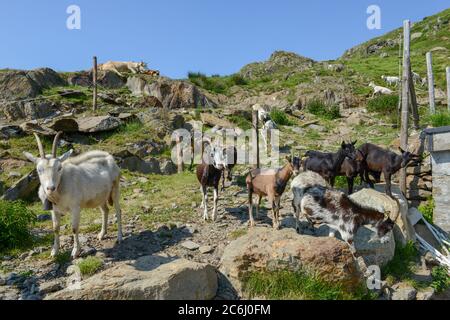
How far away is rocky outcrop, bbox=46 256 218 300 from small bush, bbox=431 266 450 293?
184 inches

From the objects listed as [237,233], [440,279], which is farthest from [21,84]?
[440,279]

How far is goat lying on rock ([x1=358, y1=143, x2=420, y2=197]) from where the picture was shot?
969 cm

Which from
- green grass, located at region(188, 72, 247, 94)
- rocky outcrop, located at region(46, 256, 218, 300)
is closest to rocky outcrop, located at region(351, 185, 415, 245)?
rocky outcrop, located at region(46, 256, 218, 300)

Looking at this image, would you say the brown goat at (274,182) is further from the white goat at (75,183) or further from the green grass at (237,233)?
the white goat at (75,183)

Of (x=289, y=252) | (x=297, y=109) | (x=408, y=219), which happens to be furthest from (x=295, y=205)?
(x=297, y=109)

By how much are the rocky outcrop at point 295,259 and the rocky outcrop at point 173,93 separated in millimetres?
18890

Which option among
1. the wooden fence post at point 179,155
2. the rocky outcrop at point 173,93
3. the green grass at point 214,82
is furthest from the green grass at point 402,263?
the green grass at point 214,82

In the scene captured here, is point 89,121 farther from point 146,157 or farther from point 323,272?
point 323,272

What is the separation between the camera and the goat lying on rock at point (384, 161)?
381 inches

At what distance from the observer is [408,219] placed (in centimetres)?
921

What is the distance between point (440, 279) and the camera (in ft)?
25.8

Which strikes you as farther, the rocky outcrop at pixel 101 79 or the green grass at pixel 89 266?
the rocky outcrop at pixel 101 79
